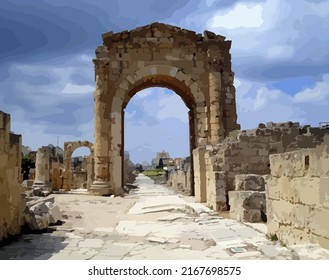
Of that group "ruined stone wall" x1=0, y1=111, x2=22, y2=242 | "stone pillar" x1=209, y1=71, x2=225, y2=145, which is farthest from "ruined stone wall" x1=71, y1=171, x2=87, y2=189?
"ruined stone wall" x1=0, y1=111, x2=22, y2=242

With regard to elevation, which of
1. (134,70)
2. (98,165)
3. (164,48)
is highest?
(164,48)

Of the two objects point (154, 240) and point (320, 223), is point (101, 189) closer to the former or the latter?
point (154, 240)

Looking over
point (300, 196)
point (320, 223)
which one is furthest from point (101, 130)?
point (320, 223)

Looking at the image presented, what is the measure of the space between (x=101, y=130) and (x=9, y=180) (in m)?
8.99

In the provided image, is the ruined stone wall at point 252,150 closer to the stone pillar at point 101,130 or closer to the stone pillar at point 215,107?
the stone pillar at point 215,107

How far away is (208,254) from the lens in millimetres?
4539

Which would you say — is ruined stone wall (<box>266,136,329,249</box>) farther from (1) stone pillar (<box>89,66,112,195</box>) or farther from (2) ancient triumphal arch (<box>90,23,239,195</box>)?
(1) stone pillar (<box>89,66,112,195</box>)

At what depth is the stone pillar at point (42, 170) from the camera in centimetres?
1777

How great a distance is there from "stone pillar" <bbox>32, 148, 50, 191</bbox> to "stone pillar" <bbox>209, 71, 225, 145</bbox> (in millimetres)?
8194

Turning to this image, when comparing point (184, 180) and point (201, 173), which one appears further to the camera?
point (184, 180)

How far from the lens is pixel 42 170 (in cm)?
1830

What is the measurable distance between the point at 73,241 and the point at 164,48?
36.7 feet
